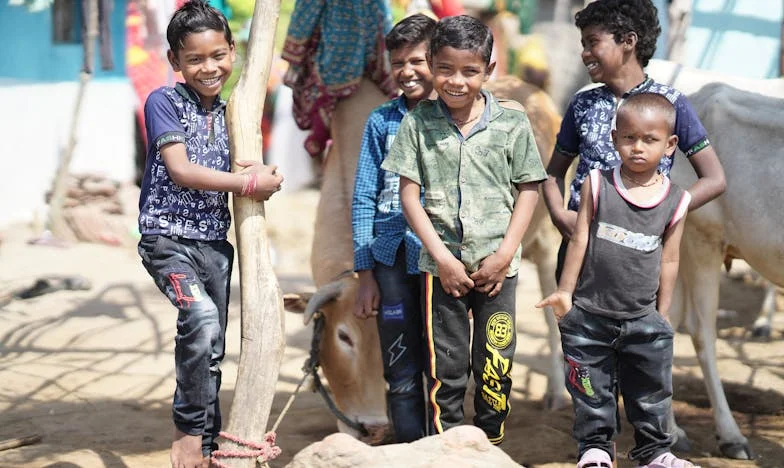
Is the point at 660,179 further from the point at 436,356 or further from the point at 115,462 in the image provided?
the point at 115,462

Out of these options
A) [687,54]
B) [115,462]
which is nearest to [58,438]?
[115,462]

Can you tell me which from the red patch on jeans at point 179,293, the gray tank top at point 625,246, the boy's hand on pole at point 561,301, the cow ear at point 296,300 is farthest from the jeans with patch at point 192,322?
the gray tank top at point 625,246

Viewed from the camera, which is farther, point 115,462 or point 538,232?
point 538,232

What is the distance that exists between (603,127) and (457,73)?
0.72 m

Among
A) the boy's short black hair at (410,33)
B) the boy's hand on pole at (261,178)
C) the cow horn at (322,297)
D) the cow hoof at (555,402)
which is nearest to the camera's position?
the boy's hand on pole at (261,178)

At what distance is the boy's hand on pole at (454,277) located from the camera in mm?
3723

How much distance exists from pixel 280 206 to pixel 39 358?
592 cm

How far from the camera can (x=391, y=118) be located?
4336 mm

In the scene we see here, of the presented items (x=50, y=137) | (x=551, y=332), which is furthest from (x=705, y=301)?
(x=50, y=137)

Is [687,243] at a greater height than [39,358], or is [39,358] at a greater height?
[687,243]

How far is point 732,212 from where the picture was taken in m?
4.91

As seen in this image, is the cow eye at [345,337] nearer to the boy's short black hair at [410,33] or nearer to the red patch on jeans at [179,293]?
the red patch on jeans at [179,293]

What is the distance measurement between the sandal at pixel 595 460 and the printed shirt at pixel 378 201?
42.9 inches

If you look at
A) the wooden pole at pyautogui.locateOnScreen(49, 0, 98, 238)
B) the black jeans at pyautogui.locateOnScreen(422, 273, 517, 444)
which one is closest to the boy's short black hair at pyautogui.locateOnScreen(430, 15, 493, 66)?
the black jeans at pyautogui.locateOnScreen(422, 273, 517, 444)
